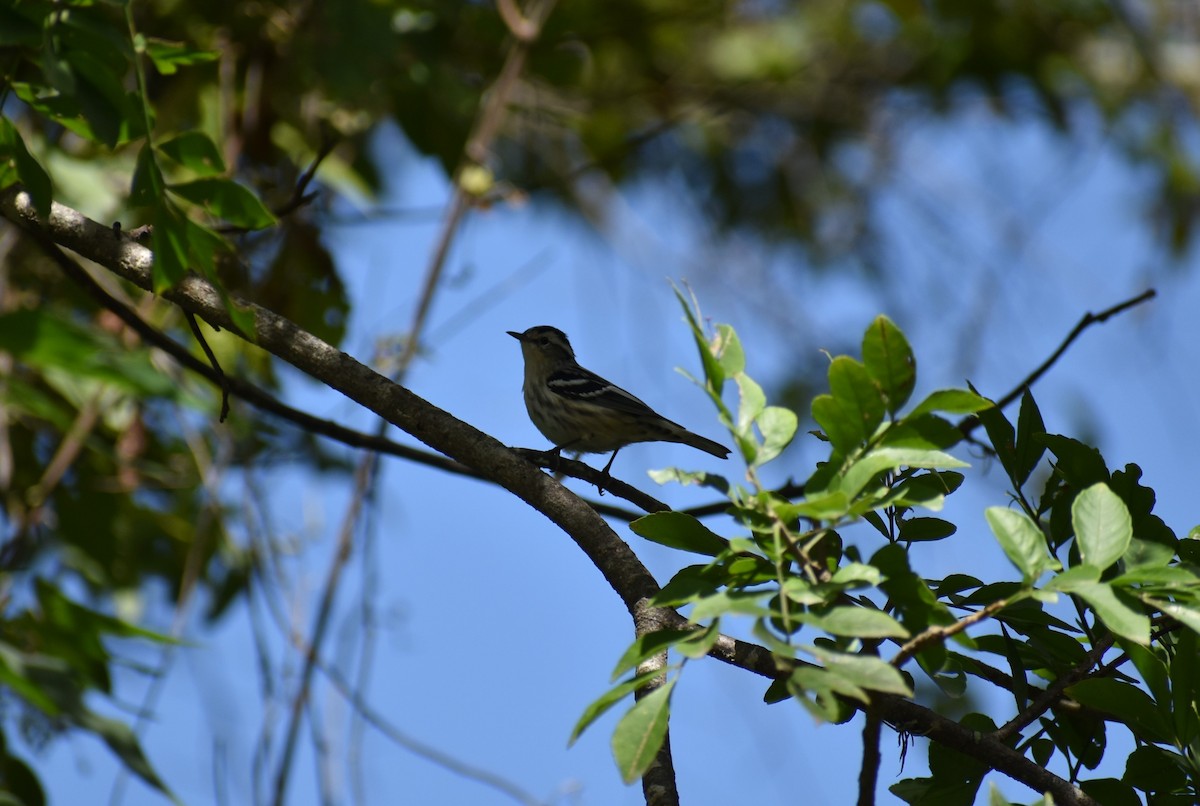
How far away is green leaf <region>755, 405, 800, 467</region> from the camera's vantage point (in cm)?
190

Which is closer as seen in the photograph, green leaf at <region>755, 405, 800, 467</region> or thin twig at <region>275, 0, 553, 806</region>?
green leaf at <region>755, 405, 800, 467</region>

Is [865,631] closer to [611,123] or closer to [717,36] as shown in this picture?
[611,123]

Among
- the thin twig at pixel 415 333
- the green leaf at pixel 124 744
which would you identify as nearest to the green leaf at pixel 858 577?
the green leaf at pixel 124 744

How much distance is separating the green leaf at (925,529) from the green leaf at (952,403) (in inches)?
17.3

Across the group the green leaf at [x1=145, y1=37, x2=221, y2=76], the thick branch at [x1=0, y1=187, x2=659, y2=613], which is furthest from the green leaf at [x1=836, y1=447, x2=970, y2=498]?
the green leaf at [x1=145, y1=37, x2=221, y2=76]

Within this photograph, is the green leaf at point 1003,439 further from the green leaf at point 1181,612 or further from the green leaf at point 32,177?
the green leaf at point 32,177

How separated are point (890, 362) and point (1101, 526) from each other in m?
0.49

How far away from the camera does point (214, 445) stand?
575 centimetres

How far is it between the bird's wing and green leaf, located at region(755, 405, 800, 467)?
4.35 metres

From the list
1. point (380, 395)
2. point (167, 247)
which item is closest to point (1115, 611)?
point (380, 395)

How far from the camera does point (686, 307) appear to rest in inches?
72.4

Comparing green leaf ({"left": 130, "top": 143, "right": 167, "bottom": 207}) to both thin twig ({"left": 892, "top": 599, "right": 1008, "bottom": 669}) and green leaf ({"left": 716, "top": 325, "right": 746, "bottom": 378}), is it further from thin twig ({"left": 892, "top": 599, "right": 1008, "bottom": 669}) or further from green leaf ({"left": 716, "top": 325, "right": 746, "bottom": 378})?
thin twig ({"left": 892, "top": 599, "right": 1008, "bottom": 669})

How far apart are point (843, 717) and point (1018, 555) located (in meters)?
0.70

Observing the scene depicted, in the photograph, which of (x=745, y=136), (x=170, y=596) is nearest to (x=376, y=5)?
(x=170, y=596)
